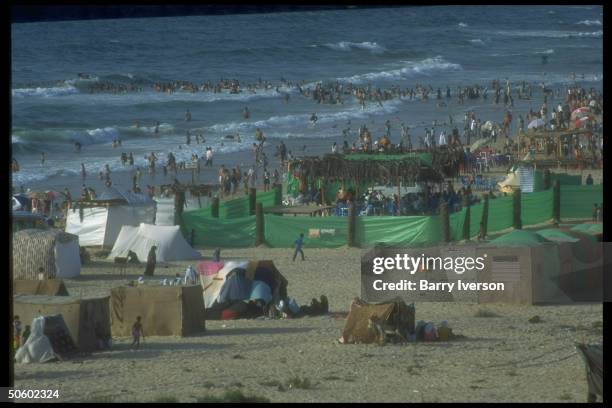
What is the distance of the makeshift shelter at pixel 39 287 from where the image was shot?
11041 mm

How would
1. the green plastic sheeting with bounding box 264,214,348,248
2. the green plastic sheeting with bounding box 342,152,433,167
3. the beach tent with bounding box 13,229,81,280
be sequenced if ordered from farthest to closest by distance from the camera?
1. the green plastic sheeting with bounding box 342,152,433,167
2. the green plastic sheeting with bounding box 264,214,348,248
3. the beach tent with bounding box 13,229,81,280

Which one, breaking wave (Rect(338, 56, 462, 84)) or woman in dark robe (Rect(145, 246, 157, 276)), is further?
breaking wave (Rect(338, 56, 462, 84))

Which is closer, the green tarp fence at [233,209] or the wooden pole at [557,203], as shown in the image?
the wooden pole at [557,203]

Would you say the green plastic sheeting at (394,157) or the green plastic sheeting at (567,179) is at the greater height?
the green plastic sheeting at (394,157)

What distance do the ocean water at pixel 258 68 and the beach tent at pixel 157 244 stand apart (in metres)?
11.4

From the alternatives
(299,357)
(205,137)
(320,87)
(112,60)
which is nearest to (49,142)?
(205,137)

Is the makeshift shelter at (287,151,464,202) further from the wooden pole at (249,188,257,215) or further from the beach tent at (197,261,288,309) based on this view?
the beach tent at (197,261,288,309)

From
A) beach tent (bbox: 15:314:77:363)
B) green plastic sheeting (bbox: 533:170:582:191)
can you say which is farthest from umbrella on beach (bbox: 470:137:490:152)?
beach tent (bbox: 15:314:77:363)

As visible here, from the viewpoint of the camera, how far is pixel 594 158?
21344mm

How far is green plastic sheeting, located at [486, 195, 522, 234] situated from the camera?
58.5 feet

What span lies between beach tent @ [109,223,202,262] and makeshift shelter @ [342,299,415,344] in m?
7.44

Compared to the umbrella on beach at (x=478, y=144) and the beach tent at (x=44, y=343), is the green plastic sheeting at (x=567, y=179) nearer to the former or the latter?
the umbrella on beach at (x=478, y=144)

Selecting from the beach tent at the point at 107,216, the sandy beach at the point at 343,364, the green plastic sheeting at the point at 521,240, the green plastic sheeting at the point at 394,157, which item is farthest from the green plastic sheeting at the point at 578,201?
the beach tent at the point at 107,216
